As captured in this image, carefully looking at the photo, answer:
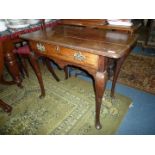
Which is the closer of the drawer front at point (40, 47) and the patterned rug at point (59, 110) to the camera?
the drawer front at point (40, 47)

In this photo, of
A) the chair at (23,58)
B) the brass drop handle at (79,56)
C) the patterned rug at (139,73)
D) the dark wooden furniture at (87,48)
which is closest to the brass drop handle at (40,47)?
the dark wooden furniture at (87,48)

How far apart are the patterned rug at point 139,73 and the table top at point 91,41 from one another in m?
1.04

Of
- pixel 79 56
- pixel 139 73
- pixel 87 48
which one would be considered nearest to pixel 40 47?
pixel 79 56

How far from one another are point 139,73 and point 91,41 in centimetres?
154

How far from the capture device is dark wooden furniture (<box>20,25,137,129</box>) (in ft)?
3.51

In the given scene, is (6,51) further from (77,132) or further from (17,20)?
(77,132)

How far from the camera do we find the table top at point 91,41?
3.38 feet

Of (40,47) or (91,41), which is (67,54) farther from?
(40,47)

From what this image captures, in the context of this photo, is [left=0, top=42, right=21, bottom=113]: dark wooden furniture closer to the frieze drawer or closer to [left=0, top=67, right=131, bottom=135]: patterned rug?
[left=0, top=67, right=131, bottom=135]: patterned rug

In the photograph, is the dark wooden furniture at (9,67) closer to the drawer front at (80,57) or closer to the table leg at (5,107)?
the table leg at (5,107)

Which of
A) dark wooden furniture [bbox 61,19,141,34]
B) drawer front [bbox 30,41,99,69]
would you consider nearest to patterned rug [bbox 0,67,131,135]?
drawer front [bbox 30,41,99,69]

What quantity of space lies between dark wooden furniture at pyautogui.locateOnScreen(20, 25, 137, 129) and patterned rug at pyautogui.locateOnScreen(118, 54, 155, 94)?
0.84 m
